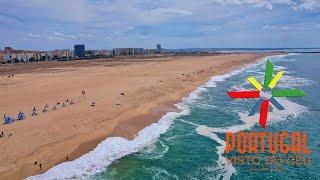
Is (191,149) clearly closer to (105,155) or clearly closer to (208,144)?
(208,144)

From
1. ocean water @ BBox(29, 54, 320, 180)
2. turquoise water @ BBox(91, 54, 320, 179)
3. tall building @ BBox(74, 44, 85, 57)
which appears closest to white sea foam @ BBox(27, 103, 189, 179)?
ocean water @ BBox(29, 54, 320, 180)

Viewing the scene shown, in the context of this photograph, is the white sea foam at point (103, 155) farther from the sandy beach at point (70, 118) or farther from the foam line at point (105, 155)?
the sandy beach at point (70, 118)

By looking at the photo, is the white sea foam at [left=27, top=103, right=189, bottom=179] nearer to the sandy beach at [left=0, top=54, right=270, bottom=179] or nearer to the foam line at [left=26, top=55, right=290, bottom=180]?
the foam line at [left=26, top=55, right=290, bottom=180]

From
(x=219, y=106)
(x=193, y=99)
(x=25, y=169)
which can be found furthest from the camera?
(x=193, y=99)

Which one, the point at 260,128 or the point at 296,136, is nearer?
the point at 296,136

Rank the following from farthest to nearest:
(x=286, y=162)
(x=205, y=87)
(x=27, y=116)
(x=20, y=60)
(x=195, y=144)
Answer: (x=20, y=60), (x=205, y=87), (x=27, y=116), (x=195, y=144), (x=286, y=162)

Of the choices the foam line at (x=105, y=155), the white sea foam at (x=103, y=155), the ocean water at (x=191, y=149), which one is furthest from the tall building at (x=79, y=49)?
the white sea foam at (x=103, y=155)

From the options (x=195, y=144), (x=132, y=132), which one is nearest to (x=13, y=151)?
(x=132, y=132)

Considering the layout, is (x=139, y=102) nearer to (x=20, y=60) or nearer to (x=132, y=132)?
(x=132, y=132)
